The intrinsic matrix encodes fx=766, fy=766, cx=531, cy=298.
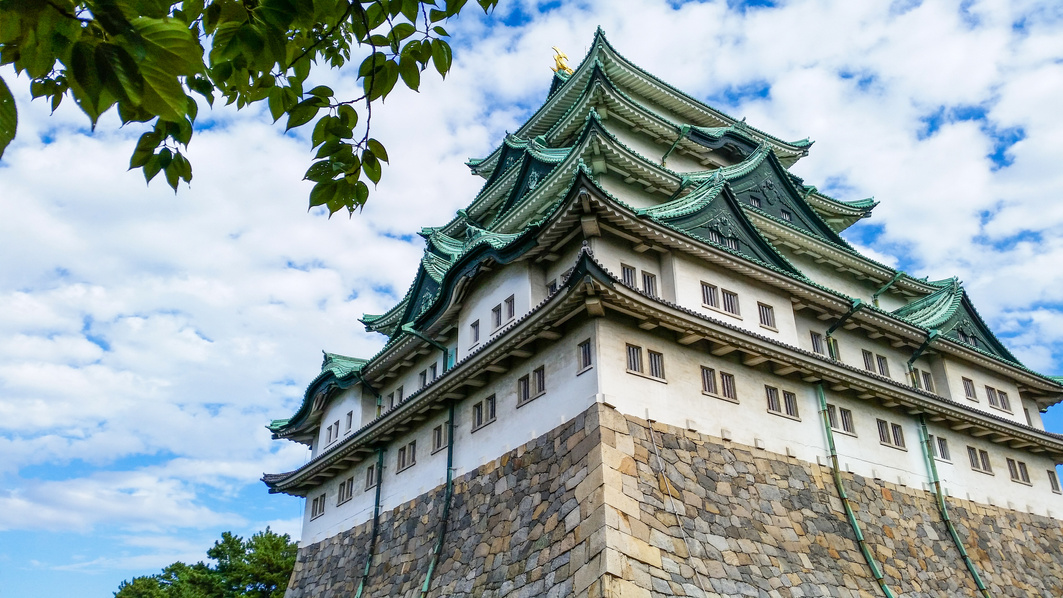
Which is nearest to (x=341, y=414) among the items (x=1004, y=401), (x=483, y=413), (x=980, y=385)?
(x=483, y=413)

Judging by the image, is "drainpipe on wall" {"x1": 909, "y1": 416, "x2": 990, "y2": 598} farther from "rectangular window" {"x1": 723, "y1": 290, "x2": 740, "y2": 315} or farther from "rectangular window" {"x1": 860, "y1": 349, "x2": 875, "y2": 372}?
"rectangular window" {"x1": 723, "y1": 290, "x2": 740, "y2": 315}

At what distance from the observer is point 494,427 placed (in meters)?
20.0

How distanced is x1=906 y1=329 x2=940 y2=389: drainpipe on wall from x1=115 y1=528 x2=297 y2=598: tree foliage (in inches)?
1110

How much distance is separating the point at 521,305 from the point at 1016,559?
55.5 feet

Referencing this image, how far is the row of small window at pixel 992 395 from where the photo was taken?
26562mm

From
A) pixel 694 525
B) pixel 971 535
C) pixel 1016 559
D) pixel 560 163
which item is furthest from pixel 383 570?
pixel 1016 559

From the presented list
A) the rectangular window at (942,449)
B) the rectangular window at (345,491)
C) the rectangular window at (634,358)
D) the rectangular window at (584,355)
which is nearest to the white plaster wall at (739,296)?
the rectangular window at (634,358)

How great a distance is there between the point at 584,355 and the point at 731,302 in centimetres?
589

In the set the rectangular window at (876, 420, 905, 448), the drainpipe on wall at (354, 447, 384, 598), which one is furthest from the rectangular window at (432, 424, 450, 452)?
the rectangular window at (876, 420, 905, 448)

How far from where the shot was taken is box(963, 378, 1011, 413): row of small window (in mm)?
26562

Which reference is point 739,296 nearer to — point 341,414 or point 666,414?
point 666,414

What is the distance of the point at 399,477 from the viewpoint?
2347cm

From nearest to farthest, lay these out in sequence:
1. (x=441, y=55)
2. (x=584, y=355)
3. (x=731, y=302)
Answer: (x=441, y=55), (x=584, y=355), (x=731, y=302)

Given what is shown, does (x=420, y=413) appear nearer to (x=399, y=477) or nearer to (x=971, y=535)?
(x=399, y=477)
